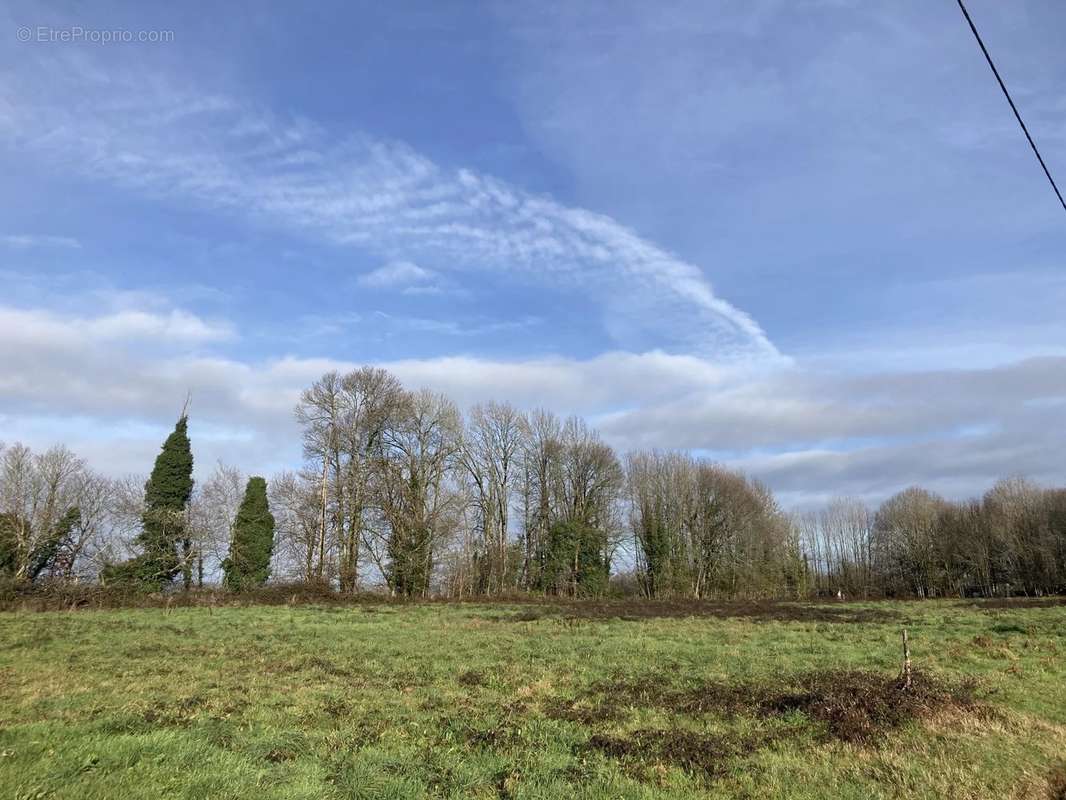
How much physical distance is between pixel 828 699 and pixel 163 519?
46.1 m

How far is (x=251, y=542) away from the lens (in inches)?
1973

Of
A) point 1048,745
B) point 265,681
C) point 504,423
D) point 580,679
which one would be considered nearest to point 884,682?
point 1048,745

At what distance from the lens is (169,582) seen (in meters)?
45.6

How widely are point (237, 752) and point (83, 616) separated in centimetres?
2633

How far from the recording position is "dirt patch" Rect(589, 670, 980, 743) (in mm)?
9672

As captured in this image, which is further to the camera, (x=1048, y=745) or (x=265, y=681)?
(x=265, y=681)

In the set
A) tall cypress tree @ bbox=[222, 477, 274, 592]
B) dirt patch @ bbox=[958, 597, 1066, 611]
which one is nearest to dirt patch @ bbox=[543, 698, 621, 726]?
dirt patch @ bbox=[958, 597, 1066, 611]

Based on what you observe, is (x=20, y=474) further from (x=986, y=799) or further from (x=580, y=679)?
(x=986, y=799)

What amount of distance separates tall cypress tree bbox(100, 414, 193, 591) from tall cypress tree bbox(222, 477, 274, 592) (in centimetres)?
374

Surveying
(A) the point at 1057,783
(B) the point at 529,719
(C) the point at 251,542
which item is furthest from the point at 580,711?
(C) the point at 251,542

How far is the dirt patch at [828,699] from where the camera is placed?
31.7 feet

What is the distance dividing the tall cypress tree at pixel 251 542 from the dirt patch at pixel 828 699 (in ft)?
139

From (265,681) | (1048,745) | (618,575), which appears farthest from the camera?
(618,575)

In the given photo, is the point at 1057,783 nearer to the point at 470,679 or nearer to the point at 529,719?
the point at 529,719
